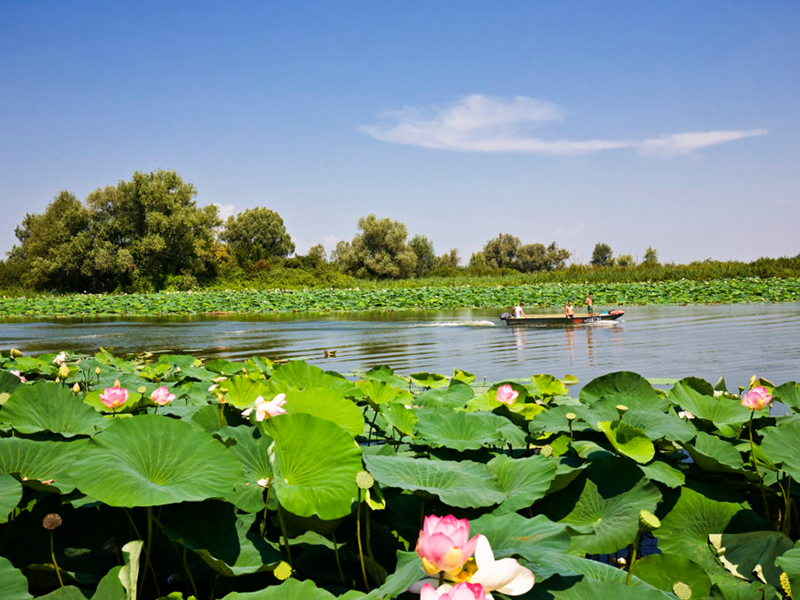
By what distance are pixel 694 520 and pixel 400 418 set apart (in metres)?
0.95

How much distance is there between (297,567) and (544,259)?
7562cm

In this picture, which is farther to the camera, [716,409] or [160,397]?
[716,409]

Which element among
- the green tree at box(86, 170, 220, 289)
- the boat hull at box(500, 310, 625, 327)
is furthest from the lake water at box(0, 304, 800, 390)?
the green tree at box(86, 170, 220, 289)

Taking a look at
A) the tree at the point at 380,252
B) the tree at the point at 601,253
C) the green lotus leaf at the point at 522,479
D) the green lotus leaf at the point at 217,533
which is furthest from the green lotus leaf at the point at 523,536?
the tree at the point at 601,253

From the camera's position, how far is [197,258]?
1500 inches

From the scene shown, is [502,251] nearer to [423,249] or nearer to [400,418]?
A: [423,249]

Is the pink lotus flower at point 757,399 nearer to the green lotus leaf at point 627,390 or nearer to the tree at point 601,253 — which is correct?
the green lotus leaf at point 627,390

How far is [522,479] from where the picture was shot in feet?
4.92

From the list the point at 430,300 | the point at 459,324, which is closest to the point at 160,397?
the point at 459,324

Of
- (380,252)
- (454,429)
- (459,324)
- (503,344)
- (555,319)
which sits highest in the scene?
(380,252)

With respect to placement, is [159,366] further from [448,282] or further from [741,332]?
[448,282]

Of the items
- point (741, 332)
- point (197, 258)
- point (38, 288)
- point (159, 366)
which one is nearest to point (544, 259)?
point (197, 258)

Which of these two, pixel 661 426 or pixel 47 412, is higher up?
pixel 47 412

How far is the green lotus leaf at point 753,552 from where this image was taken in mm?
1423
